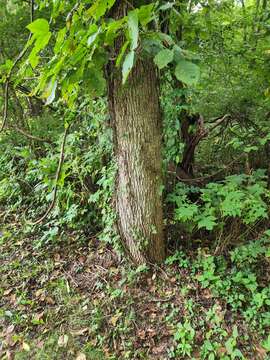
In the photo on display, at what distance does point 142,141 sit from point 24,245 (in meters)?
2.05

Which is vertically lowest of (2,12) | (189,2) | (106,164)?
(106,164)

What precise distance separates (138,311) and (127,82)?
1.74m

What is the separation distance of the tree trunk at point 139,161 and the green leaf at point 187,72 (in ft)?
3.15

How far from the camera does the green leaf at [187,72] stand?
45.9 inches

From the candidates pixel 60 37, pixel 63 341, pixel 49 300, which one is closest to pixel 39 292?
pixel 49 300

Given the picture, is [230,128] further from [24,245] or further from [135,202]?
[24,245]

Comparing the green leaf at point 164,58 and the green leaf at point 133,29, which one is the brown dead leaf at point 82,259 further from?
the green leaf at point 133,29

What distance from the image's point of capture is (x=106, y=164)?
3.02 meters

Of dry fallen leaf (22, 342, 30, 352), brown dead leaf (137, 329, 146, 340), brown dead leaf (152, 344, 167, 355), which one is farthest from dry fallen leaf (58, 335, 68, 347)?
brown dead leaf (152, 344, 167, 355)

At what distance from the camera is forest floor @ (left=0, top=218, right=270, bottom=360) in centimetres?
217

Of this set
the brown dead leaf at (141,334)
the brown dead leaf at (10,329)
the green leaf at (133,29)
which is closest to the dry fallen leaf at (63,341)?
the brown dead leaf at (10,329)

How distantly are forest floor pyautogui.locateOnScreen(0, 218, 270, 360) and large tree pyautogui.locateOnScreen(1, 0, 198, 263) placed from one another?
0.29m

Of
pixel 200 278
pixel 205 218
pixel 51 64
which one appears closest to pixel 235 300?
pixel 200 278

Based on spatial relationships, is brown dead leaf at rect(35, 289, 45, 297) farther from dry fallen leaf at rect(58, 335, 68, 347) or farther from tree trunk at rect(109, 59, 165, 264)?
tree trunk at rect(109, 59, 165, 264)
